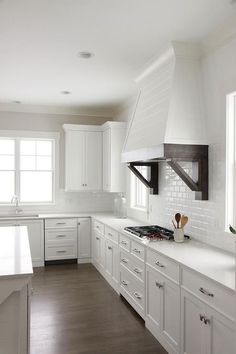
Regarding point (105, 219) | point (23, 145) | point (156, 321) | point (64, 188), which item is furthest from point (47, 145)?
point (156, 321)

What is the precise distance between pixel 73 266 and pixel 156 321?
2882 mm

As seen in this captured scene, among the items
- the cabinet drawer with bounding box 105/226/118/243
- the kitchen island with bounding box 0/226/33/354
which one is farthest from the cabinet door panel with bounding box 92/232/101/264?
the kitchen island with bounding box 0/226/33/354

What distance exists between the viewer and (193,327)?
2418mm

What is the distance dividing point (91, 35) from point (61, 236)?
→ 363 centimetres

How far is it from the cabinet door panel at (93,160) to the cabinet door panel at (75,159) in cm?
9

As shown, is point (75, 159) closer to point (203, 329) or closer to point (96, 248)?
point (96, 248)

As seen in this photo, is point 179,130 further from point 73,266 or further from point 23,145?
point 23,145

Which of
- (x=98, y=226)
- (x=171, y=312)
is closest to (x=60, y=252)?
(x=98, y=226)

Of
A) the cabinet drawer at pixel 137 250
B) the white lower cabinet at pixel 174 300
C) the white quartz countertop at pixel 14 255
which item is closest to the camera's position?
the white lower cabinet at pixel 174 300

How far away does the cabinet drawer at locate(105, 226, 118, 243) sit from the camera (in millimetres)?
4414

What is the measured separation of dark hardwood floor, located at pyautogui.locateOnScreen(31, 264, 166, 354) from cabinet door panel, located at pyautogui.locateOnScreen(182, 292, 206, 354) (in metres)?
0.48

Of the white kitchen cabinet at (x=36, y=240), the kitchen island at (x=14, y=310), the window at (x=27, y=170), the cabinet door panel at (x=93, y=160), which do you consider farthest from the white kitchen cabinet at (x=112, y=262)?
the kitchen island at (x=14, y=310)

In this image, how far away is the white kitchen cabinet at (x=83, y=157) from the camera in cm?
610

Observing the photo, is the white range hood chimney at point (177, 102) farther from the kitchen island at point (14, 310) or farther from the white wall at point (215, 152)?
the kitchen island at point (14, 310)
